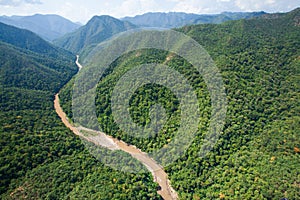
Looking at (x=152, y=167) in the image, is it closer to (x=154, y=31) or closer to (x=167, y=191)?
(x=167, y=191)

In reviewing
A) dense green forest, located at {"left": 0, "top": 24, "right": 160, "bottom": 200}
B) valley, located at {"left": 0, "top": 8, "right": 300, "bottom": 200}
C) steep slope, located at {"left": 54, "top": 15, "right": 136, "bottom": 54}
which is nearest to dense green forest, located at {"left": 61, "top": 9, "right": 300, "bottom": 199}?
valley, located at {"left": 0, "top": 8, "right": 300, "bottom": 200}

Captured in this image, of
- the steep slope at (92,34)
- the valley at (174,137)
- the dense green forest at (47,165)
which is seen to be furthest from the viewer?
A: the steep slope at (92,34)

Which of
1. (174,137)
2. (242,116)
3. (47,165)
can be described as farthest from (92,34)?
(242,116)

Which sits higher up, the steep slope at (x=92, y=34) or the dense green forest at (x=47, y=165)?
the dense green forest at (x=47, y=165)

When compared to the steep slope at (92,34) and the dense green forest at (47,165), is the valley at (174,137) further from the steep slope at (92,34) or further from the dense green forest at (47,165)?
the steep slope at (92,34)

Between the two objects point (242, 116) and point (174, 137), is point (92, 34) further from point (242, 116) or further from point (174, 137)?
point (242, 116)

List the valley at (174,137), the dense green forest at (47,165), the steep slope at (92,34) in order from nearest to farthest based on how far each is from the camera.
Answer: the dense green forest at (47,165) → the valley at (174,137) → the steep slope at (92,34)

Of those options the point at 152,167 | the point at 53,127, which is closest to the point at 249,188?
the point at 152,167

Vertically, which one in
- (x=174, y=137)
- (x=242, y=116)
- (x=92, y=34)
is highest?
(x=242, y=116)

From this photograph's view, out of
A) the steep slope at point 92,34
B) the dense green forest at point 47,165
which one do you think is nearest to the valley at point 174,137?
the dense green forest at point 47,165
